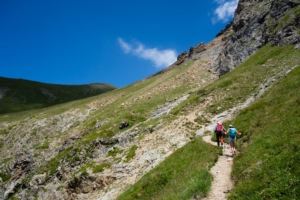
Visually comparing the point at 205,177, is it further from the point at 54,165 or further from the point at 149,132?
the point at 54,165

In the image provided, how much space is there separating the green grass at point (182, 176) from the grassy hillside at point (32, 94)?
129m

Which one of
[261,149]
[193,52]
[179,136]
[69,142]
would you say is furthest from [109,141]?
[193,52]

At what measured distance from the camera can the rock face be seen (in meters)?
45.8

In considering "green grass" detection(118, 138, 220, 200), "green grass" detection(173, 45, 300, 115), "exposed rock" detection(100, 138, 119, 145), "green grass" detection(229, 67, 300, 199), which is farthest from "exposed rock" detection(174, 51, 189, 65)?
"green grass" detection(118, 138, 220, 200)

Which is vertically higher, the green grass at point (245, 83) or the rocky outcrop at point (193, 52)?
the rocky outcrop at point (193, 52)

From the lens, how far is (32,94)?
6093 inches

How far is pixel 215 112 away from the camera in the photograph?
1309 inches

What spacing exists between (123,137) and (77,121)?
34.2m

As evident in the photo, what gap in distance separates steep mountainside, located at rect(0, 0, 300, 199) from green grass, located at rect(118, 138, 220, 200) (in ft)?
0.32

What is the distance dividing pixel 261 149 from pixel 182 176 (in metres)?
6.23

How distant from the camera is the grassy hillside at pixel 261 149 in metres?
11.3

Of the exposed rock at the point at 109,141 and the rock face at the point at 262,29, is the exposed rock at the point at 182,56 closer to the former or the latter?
the rock face at the point at 262,29

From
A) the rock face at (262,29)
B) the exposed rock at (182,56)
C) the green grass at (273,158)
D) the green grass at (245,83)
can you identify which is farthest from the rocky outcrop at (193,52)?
the green grass at (273,158)

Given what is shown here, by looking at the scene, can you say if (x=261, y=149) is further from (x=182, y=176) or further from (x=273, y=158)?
(x=182, y=176)
